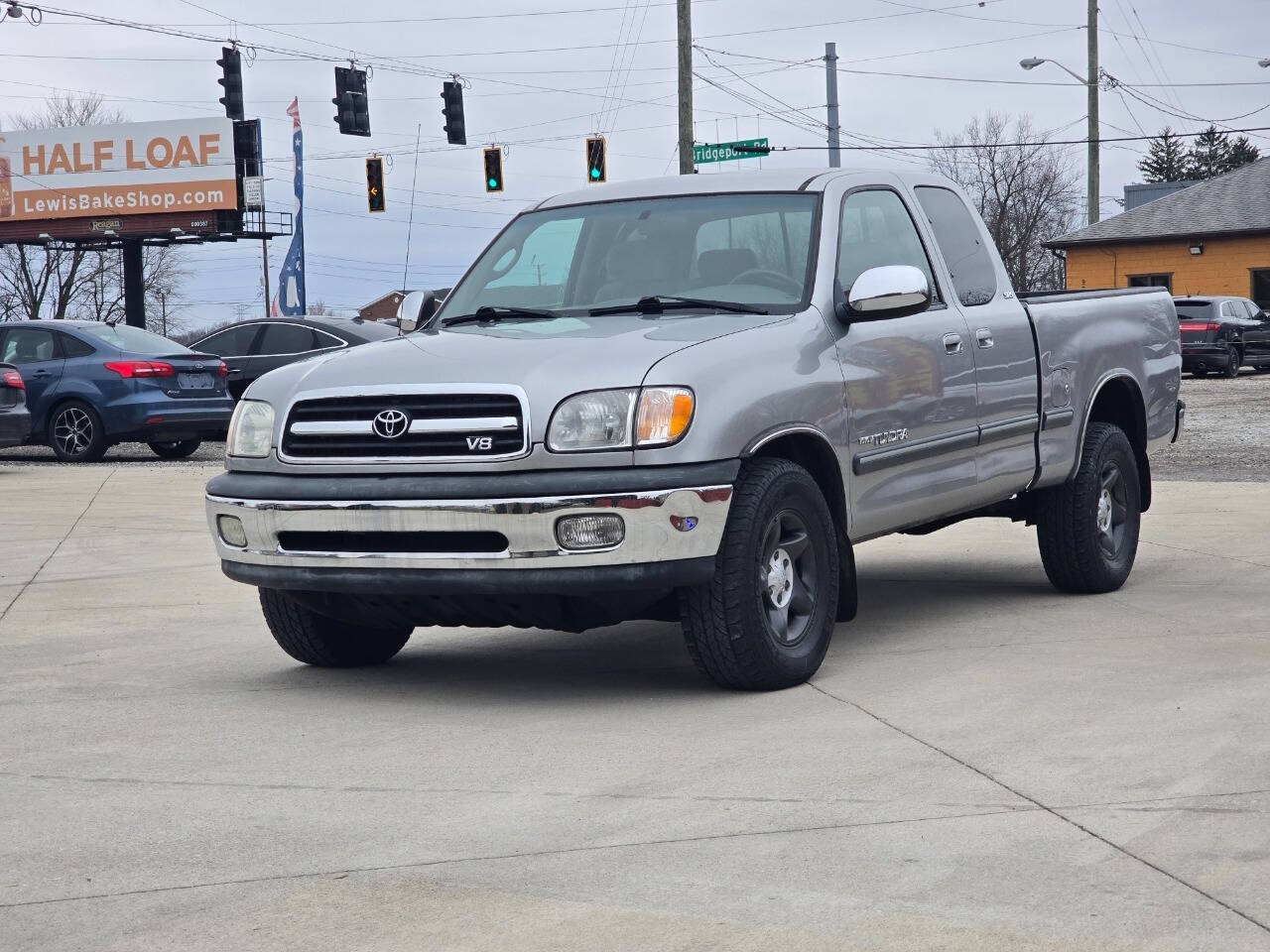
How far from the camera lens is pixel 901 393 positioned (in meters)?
6.85

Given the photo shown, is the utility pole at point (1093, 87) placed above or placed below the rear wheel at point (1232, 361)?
above

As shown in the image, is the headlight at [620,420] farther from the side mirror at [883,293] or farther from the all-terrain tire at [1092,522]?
the all-terrain tire at [1092,522]

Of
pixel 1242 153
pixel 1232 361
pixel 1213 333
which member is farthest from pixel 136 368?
pixel 1242 153

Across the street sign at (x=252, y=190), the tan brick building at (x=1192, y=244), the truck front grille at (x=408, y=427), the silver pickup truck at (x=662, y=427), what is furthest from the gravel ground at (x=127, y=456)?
the street sign at (x=252, y=190)

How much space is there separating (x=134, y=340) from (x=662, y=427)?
46.1 feet

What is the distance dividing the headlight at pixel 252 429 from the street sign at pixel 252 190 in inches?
2058

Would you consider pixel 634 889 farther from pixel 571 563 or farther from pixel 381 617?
pixel 381 617

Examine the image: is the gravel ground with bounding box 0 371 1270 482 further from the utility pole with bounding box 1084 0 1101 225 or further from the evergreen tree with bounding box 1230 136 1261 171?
the evergreen tree with bounding box 1230 136 1261 171

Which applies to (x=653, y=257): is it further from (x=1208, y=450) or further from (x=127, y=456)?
(x=127, y=456)

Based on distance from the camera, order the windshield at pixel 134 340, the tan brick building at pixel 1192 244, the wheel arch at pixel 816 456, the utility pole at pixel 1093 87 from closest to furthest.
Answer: the wheel arch at pixel 816 456 < the windshield at pixel 134 340 < the utility pole at pixel 1093 87 < the tan brick building at pixel 1192 244

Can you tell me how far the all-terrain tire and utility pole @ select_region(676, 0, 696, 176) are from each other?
2052 centimetres

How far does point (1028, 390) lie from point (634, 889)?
4.46 m

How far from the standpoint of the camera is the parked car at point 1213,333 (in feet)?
112

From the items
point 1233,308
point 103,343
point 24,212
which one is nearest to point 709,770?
point 103,343
